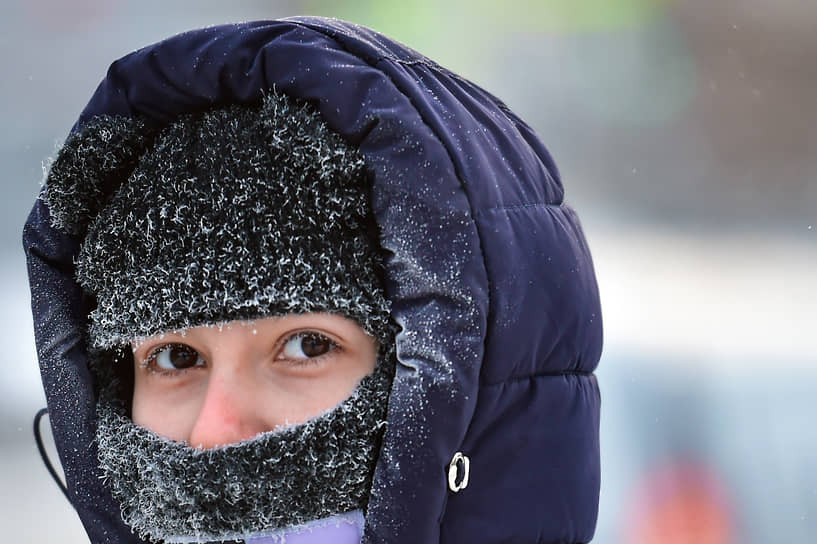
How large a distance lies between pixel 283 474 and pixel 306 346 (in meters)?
0.12

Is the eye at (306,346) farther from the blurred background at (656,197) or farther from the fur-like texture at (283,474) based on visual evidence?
the blurred background at (656,197)

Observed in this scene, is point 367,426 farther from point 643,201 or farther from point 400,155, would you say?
point 643,201

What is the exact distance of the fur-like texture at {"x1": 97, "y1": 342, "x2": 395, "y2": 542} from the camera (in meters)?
1.00

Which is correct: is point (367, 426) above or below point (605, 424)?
above

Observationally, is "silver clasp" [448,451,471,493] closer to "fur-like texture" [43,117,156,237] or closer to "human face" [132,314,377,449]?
"human face" [132,314,377,449]

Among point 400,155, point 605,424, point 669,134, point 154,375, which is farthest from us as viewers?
point 669,134

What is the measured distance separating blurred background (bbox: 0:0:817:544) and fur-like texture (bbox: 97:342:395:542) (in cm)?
147

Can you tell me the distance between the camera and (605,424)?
257 cm

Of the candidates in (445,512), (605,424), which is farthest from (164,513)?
(605,424)

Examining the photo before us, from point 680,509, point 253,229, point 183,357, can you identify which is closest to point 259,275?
point 253,229

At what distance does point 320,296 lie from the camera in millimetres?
984

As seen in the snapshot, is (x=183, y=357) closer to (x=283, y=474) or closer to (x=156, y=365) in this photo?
(x=156, y=365)

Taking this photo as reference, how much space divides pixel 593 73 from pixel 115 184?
198cm

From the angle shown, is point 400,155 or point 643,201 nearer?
point 400,155
